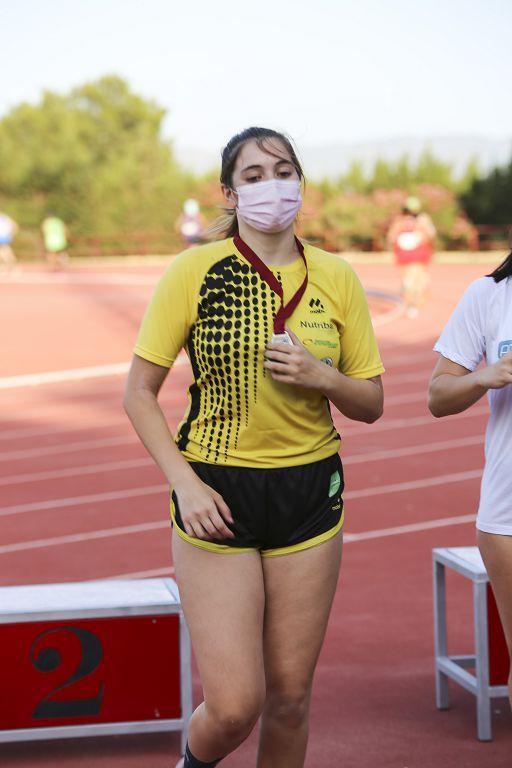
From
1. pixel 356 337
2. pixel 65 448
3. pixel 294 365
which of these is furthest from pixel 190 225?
pixel 294 365

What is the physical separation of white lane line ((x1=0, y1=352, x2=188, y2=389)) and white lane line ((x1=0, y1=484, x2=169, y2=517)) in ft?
20.8

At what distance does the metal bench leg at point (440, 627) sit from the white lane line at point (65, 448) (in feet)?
21.0

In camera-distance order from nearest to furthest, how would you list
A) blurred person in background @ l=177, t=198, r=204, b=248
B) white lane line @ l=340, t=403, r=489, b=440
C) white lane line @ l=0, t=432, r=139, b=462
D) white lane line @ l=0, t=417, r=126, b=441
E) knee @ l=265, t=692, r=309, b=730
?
knee @ l=265, t=692, r=309, b=730, white lane line @ l=0, t=432, r=139, b=462, white lane line @ l=340, t=403, r=489, b=440, white lane line @ l=0, t=417, r=126, b=441, blurred person in background @ l=177, t=198, r=204, b=248

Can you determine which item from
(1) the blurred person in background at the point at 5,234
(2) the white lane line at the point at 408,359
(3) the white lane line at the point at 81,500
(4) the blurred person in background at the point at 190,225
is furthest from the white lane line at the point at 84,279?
(3) the white lane line at the point at 81,500

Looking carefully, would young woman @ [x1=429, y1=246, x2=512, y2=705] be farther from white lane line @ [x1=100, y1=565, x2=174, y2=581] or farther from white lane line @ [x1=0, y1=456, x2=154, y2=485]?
white lane line @ [x1=0, y1=456, x2=154, y2=485]

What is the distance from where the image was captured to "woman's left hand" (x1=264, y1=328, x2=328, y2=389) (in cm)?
314

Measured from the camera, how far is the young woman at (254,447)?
3.20 meters

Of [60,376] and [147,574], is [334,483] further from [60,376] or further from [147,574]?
[60,376]

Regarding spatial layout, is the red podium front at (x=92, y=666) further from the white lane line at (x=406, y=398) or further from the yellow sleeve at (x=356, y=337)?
the white lane line at (x=406, y=398)

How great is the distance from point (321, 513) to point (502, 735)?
5.98ft

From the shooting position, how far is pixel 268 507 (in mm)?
3266

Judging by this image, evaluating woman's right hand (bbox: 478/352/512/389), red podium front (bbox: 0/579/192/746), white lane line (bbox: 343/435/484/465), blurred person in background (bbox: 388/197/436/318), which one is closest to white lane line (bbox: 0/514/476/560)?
white lane line (bbox: 343/435/484/465)

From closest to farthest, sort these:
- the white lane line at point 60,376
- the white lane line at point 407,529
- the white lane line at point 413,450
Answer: the white lane line at point 407,529 < the white lane line at point 413,450 < the white lane line at point 60,376

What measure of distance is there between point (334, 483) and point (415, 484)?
235 inches
